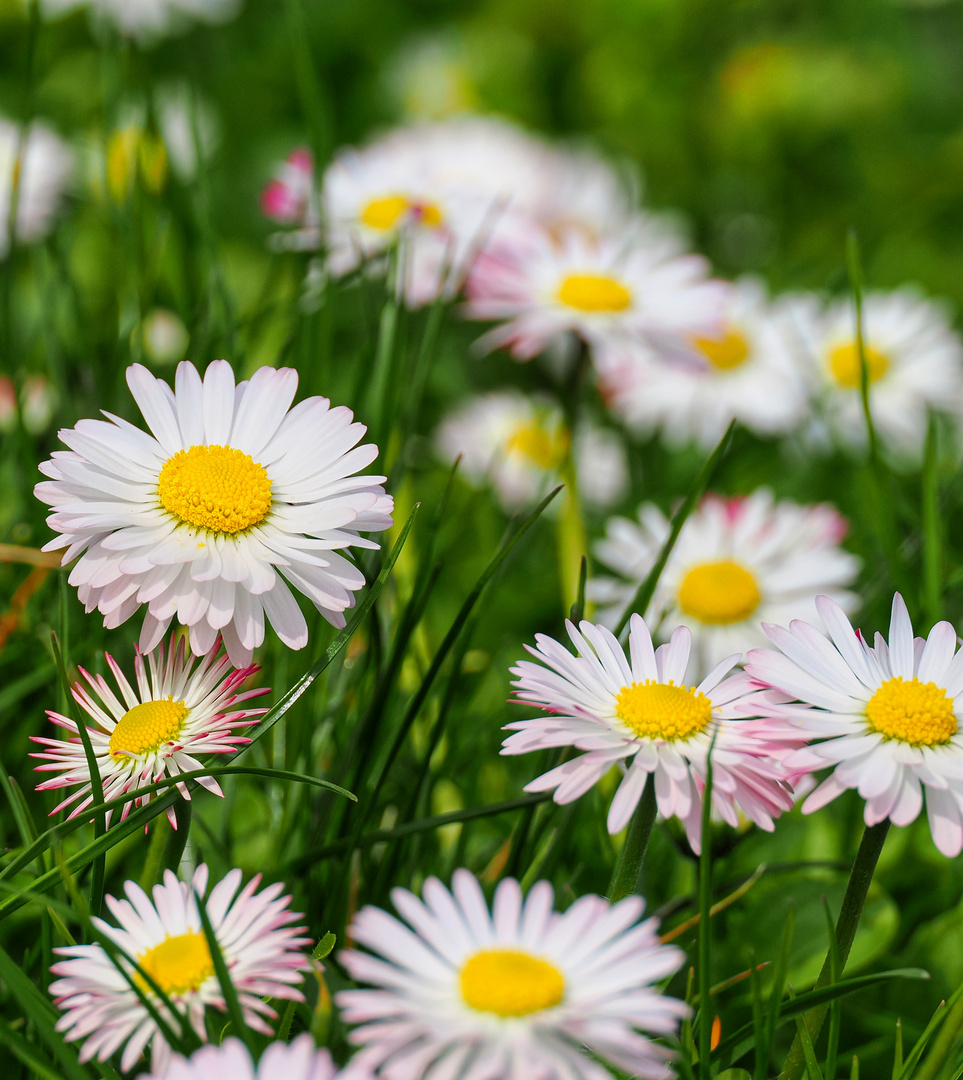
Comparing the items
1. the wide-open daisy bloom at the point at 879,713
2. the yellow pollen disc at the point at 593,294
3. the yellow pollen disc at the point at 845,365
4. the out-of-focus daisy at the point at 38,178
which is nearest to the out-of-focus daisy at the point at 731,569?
the yellow pollen disc at the point at 593,294

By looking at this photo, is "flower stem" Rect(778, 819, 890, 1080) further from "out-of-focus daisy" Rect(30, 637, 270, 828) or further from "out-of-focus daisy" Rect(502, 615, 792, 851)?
"out-of-focus daisy" Rect(30, 637, 270, 828)

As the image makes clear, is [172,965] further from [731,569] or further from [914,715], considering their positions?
[731,569]

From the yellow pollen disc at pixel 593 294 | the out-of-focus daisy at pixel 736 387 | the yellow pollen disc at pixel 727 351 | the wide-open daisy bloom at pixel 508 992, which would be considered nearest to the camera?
the wide-open daisy bloom at pixel 508 992

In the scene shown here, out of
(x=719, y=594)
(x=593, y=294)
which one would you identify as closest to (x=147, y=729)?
(x=719, y=594)

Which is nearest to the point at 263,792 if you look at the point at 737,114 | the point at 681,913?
the point at 681,913

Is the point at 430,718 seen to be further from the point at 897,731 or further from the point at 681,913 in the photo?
the point at 897,731

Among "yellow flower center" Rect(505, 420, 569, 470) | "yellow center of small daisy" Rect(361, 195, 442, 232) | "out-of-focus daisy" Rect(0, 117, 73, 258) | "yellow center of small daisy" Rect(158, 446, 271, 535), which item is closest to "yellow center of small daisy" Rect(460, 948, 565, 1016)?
"yellow center of small daisy" Rect(158, 446, 271, 535)

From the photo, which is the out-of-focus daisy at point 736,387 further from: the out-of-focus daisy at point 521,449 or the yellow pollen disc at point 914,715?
the yellow pollen disc at point 914,715

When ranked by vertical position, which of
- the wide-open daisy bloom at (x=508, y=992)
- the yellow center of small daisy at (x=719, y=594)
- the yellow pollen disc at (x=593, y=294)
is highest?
the yellow pollen disc at (x=593, y=294)
